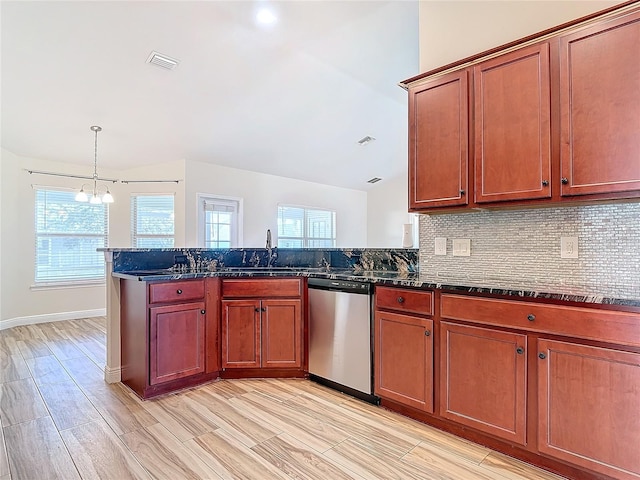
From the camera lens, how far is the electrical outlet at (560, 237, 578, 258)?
2.04 metres

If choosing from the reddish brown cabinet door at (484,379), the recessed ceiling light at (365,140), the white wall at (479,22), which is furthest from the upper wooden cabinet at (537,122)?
the recessed ceiling light at (365,140)

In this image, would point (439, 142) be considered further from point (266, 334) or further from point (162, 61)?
point (162, 61)

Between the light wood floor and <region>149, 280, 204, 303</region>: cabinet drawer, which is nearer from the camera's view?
the light wood floor

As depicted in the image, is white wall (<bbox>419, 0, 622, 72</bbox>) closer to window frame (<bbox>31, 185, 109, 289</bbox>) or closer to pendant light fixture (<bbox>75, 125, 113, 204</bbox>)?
pendant light fixture (<bbox>75, 125, 113, 204</bbox>)

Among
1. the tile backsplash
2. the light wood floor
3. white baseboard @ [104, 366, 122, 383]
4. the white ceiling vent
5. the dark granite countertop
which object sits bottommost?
the light wood floor

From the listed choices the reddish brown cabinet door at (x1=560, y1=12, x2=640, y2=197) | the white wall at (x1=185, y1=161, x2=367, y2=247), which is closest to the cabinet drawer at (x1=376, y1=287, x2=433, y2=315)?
the reddish brown cabinet door at (x1=560, y1=12, x2=640, y2=197)

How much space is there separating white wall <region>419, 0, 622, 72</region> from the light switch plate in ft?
4.31

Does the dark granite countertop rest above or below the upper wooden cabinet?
below

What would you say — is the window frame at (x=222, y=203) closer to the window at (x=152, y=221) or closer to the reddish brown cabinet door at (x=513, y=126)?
the window at (x=152, y=221)

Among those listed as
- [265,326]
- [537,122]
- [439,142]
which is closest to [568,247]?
[537,122]

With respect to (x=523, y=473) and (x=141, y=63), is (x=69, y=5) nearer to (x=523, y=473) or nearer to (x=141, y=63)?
(x=141, y=63)

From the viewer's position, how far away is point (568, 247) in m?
2.07

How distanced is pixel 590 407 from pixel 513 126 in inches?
58.0

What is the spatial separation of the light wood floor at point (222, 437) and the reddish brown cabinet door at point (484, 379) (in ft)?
0.58
